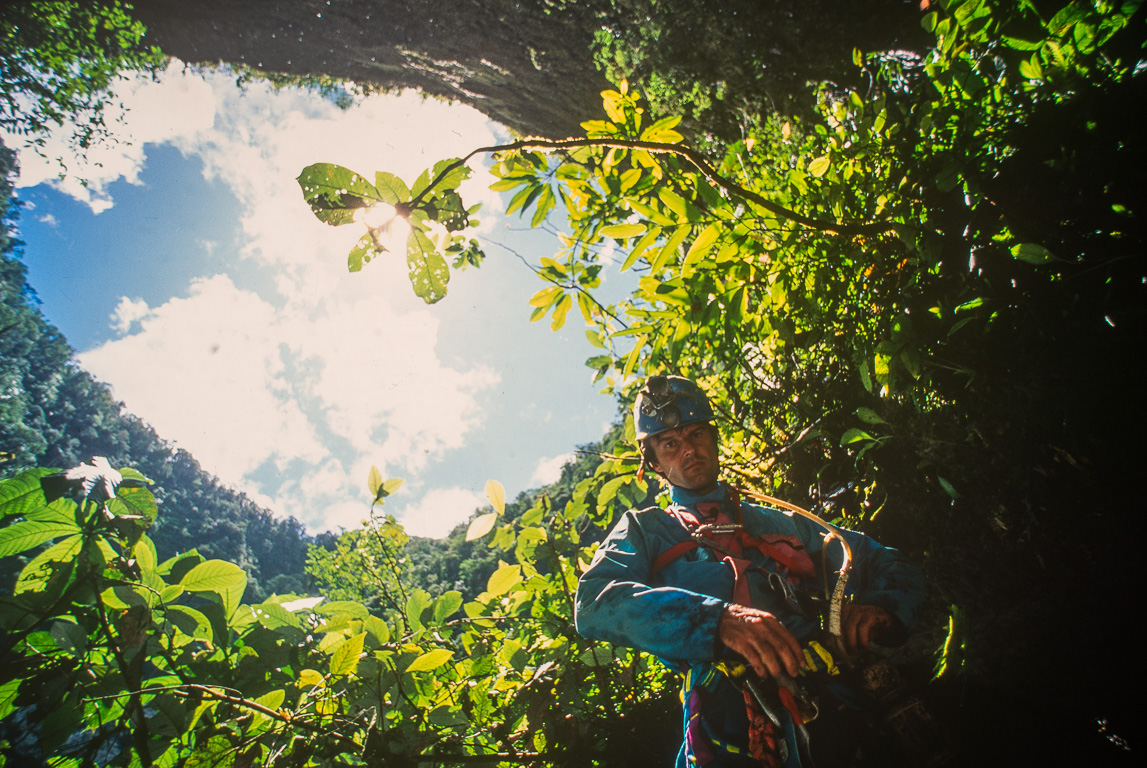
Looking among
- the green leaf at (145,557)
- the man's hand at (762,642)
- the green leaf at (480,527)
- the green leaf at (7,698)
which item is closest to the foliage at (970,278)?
the man's hand at (762,642)

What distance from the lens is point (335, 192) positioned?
37.3 inches

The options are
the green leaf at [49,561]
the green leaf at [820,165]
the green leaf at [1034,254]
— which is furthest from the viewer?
the green leaf at [820,165]

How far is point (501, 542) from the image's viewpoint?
6.44 feet

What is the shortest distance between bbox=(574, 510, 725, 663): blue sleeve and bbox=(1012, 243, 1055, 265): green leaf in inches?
49.5

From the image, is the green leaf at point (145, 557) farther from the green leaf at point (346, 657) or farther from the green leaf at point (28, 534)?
the green leaf at point (346, 657)

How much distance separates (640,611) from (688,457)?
89cm

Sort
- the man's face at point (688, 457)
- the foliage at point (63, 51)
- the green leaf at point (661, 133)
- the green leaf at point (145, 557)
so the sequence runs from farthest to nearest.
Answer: the foliage at point (63, 51) < the man's face at point (688, 457) < the green leaf at point (661, 133) < the green leaf at point (145, 557)

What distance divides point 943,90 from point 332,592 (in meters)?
4.16

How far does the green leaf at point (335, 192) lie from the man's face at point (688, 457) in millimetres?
1648

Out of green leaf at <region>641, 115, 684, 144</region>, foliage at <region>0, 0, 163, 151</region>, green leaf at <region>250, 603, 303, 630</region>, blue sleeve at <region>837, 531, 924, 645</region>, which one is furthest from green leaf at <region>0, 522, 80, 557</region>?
foliage at <region>0, 0, 163, 151</region>

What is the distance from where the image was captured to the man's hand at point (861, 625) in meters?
1.36

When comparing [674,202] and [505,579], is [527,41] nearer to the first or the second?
[674,202]

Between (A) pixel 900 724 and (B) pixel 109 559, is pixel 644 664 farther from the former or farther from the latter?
(B) pixel 109 559

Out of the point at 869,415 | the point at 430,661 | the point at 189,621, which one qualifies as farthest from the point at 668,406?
the point at 189,621
